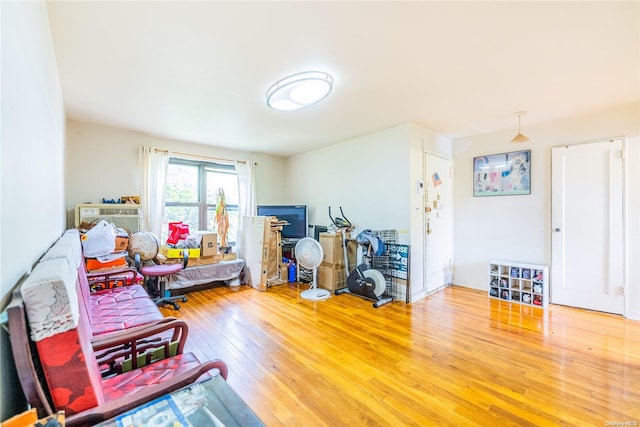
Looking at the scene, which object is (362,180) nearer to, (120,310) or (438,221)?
(438,221)

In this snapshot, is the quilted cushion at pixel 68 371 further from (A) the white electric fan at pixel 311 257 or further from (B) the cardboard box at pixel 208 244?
(B) the cardboard box at pixel 208 244

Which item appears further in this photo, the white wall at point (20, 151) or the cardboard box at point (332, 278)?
the cardboard box at point (332, 278)

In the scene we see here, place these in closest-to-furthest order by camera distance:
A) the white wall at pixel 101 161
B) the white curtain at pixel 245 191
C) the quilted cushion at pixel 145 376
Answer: the quilted cushion at pixel 145 376 → the white wall at pixel 101 161 → the white curtain at pixel 245 191

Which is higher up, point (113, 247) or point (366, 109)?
point (366, 109)

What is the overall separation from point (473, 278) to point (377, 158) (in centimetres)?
238

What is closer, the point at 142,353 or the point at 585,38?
the point at 142,353

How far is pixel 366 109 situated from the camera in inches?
118

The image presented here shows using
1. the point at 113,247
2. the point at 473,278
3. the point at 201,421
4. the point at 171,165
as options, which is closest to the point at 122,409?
the point at 201,421

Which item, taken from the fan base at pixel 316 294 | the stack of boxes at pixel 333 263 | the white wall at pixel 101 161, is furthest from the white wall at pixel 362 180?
the white wall at pixel 101 161

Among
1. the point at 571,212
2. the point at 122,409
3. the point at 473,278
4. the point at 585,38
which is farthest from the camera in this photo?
the point at 473,278

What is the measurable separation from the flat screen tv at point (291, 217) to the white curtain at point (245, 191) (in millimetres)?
222

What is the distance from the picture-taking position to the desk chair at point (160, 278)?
329 cm

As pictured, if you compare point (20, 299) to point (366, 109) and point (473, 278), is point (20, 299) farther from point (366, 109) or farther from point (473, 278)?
→ point (473, 278)

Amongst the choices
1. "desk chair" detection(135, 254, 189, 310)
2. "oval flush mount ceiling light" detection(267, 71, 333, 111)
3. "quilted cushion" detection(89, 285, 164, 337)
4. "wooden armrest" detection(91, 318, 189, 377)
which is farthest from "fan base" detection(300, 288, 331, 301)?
"oval flush mount ceiling light" detection(267, 71, 333, 111)
